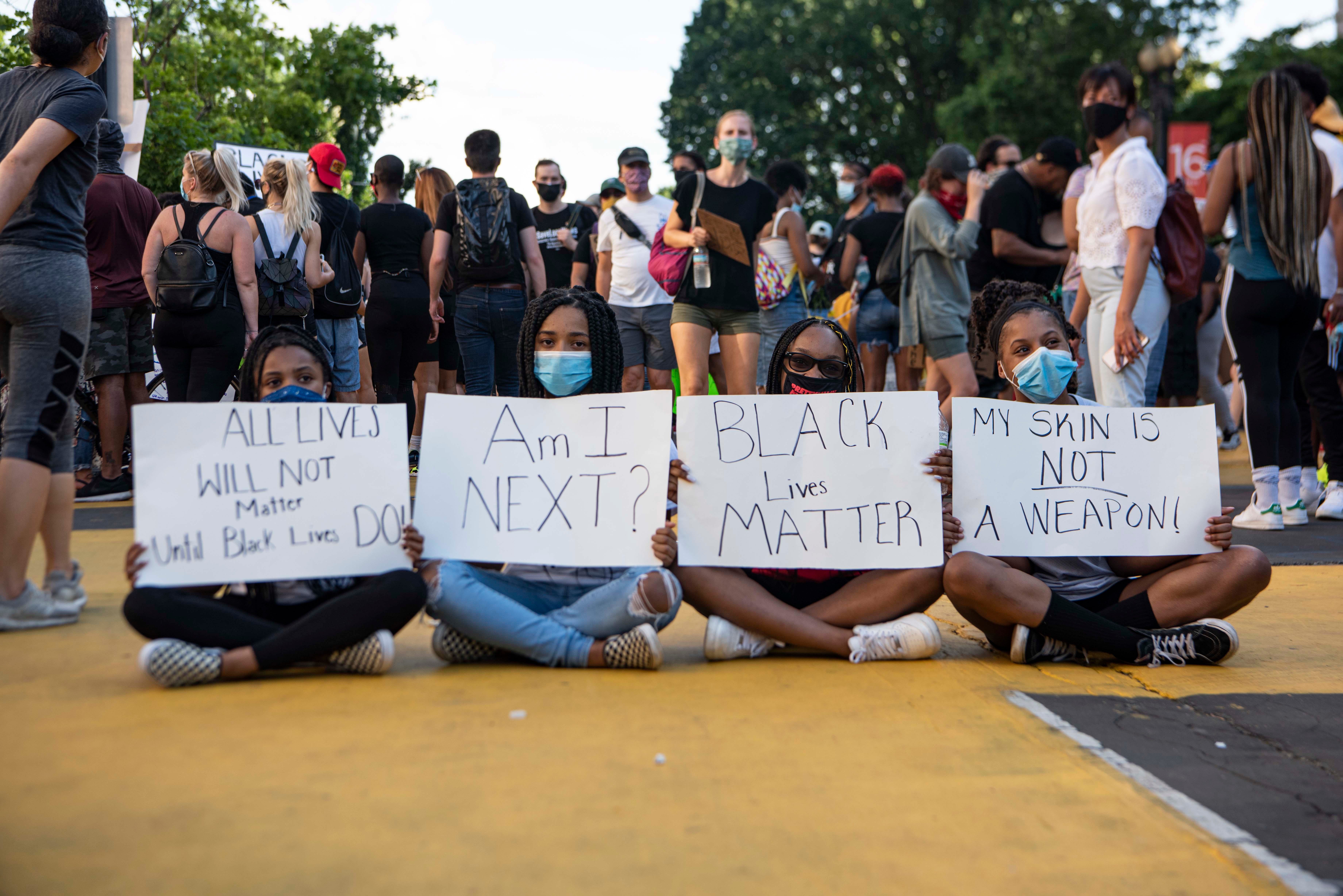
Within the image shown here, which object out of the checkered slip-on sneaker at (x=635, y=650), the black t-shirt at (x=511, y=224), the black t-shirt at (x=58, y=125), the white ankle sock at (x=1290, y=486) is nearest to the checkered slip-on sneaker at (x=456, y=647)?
the checkered slip-on sneaker at (x=635, y=650)

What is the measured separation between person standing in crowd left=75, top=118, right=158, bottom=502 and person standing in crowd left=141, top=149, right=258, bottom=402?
305 mm

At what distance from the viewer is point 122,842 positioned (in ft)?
6.66

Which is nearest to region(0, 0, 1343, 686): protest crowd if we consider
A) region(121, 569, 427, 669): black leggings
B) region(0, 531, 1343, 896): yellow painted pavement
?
region(121, 569, 427, 669): black leggings

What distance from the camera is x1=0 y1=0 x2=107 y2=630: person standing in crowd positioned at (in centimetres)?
366

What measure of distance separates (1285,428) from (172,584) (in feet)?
17.6

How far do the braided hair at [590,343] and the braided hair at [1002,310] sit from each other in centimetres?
132

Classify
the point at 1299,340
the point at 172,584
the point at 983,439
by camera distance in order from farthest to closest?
the point at 1299,340, the point at 983,439, the point at 172,584

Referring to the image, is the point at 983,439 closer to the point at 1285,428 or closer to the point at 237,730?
the point at 237,730

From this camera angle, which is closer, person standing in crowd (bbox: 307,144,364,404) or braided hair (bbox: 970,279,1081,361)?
braided hair (bbox: 970,279,1081,361)

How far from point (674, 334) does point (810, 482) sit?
3.27 meters

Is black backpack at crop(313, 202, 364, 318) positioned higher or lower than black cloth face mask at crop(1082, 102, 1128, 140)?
lower

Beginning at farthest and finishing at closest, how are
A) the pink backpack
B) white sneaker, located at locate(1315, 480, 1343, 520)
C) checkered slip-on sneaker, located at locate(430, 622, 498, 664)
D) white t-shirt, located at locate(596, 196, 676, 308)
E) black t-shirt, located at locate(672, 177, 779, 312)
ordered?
1. white t-shirt, located at locate(596, 196, 676, 308)
2. the pink backpack
3. black t-shirt, located at locate(672, 177, 779, 312)
4. white sneaker, located at locate(1315, 480, 1343, 520)
5. checkered slip-on sneaker, located at locate(430, 622, 498, 664)

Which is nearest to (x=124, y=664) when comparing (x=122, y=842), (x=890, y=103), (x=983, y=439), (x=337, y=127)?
(x=122, y=842)

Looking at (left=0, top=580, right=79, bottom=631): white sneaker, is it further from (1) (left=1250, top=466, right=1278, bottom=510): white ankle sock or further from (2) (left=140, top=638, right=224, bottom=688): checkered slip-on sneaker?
(1) (left=1250, top=466, right=1278, bottom=510): white ankle sock
